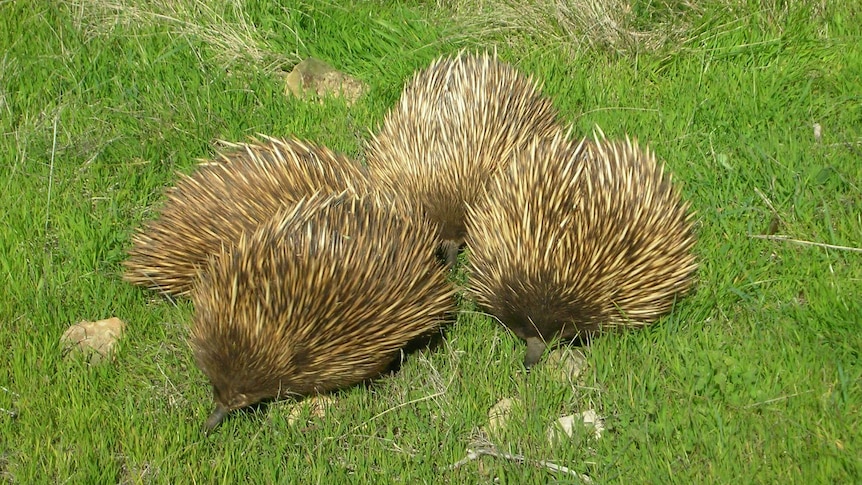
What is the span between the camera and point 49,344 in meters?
3.21

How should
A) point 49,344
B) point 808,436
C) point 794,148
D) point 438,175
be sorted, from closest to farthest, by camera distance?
point 808,436
point 49,344
point 438,175
point 794,148

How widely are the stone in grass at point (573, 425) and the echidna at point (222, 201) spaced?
3.70 ft

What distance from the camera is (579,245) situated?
292 cm

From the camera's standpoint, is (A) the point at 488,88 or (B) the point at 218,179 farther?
(A) the point at 488,88

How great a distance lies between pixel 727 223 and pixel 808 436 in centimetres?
110

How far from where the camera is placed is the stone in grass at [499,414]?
118 inches

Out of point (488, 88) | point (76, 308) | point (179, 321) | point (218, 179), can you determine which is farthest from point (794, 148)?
point (76, 308)

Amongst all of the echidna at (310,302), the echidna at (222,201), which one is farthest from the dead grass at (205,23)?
the echidna at (310,302)

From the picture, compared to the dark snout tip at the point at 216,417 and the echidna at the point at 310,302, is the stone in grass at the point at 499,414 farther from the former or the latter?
the dark snout tip at the point at 216,417

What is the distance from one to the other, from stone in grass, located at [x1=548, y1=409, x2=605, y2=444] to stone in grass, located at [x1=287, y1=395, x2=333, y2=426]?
2.60 feet

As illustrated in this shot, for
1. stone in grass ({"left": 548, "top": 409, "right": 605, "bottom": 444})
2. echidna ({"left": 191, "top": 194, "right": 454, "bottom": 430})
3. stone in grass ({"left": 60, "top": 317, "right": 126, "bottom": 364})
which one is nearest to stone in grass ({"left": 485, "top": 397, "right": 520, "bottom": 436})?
stone in grass ({"left": 548, "top": 409, "right": 605, "bottom": 444})

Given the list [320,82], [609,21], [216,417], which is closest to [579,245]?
[216,417]

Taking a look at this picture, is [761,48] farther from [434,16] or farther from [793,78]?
[434,16]

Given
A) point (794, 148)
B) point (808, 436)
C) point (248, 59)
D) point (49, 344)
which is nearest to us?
point (808, 436)
